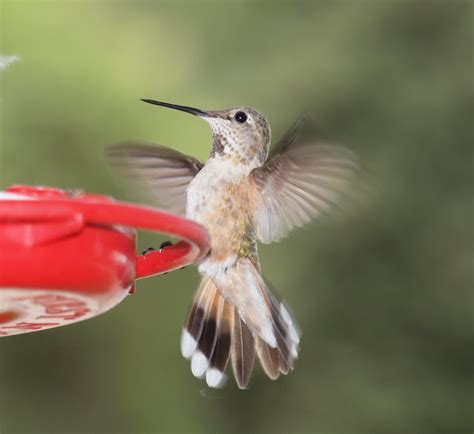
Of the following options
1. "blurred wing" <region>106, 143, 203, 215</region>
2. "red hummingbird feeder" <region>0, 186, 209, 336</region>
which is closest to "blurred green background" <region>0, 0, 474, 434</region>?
"blurred wing" <region>106, 143, 203, 215</region>

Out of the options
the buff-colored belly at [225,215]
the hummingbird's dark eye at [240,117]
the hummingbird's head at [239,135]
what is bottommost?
the buff-colored belly at [225,215]

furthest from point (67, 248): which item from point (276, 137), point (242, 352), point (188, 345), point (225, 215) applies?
point (276, 137)

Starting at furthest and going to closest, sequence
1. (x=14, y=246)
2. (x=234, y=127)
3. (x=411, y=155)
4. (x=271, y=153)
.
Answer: (x=411, y=155), (x=234, y=127), (x=271, y=153), (x=14, y=246)

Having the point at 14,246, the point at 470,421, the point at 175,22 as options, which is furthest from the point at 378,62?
the point at 14,246

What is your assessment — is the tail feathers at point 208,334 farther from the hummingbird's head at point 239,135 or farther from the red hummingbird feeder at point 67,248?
the red hummingbird feeder at point 67,248

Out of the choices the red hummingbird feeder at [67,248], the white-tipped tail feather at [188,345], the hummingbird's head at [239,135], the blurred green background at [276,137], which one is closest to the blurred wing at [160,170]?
the hummingbird's head at [239,135]

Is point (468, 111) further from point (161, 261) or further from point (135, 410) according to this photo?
point (161, 261)
